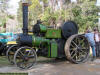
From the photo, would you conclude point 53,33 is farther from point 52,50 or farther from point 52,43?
point 52,50

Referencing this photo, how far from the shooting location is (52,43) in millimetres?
6535

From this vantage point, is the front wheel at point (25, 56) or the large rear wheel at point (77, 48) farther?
the large rear wheel at point (77, 48)

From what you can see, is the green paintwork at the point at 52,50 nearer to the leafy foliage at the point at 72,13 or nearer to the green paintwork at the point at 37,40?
the green paintwork at the point at 37,40

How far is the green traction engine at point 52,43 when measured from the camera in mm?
6121

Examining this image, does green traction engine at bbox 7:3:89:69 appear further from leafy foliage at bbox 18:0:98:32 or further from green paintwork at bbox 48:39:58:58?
leafy foliage at bbox 18:0:98:32

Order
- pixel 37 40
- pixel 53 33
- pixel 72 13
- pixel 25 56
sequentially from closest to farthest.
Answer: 1. pixel 25 56
2. pixel 37 40
3. pixel 53 33
4. pixel 72 13

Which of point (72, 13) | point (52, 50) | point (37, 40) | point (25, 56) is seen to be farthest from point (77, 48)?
point (72, 13)

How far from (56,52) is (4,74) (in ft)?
7.25

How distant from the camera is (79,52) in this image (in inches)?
277

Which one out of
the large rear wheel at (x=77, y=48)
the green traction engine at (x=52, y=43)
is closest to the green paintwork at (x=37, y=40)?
the green traction engine at (x=52, y=43)

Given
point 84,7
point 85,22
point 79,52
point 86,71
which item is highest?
point 84,7

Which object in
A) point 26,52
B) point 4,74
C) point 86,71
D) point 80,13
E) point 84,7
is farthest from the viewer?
point 84,7

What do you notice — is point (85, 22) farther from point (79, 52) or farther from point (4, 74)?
point (4, 74)

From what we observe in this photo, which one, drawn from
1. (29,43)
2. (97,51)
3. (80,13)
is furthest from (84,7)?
(29,43)
